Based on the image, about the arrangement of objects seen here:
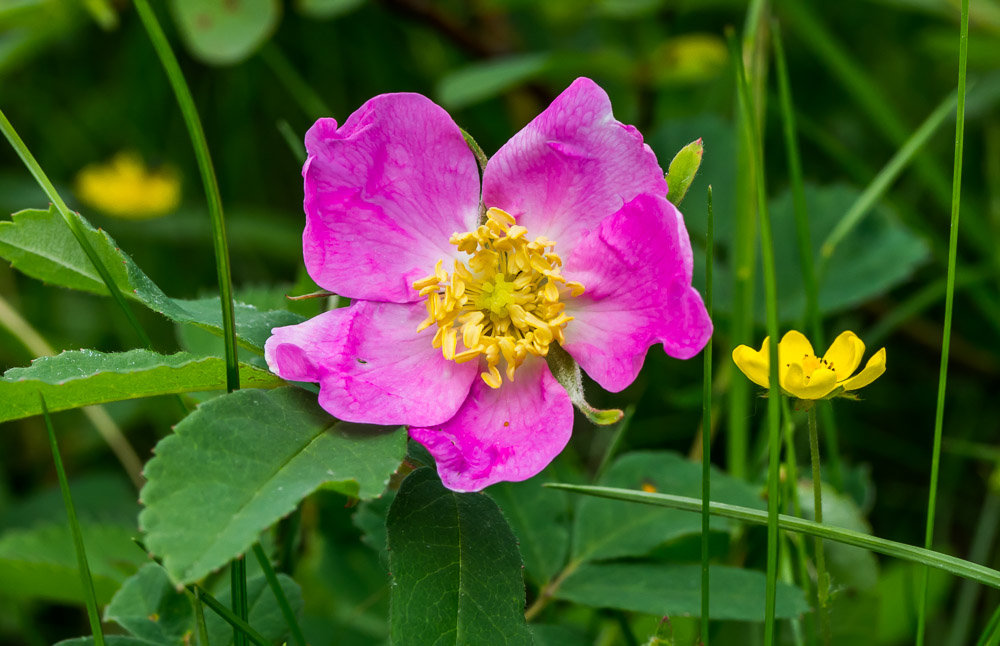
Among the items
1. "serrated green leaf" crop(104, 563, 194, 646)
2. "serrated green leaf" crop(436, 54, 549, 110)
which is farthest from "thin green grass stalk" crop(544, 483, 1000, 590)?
"serrated green leaf" crop(436, 54, 549, 110)

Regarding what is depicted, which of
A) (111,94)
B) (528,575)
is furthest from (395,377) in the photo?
(111,94)

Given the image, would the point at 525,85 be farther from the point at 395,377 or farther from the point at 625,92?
the point at 395,377

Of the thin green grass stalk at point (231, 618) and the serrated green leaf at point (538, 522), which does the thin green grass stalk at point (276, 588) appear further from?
the serrated green leaf at point (538, 522)

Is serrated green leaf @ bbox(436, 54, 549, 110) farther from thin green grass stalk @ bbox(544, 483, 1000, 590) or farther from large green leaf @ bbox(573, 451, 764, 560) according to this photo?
thin green grass stalk @ bbox(544, 483, 1000, 590)

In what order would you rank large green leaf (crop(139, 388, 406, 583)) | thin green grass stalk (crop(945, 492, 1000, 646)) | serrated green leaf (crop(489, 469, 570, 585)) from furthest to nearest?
thin green grass stalk (crop(945, 492, 1000, 646))
serrated green leaf (crop(489, 469, 570, 585))
large green leaf (crop(139, 388, 406, 583))

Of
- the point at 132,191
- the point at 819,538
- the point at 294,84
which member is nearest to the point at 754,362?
the point at 819,538

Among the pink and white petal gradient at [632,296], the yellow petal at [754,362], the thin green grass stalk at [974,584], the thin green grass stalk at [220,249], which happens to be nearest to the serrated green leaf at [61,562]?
the thin green grass stalk at [220,249]
